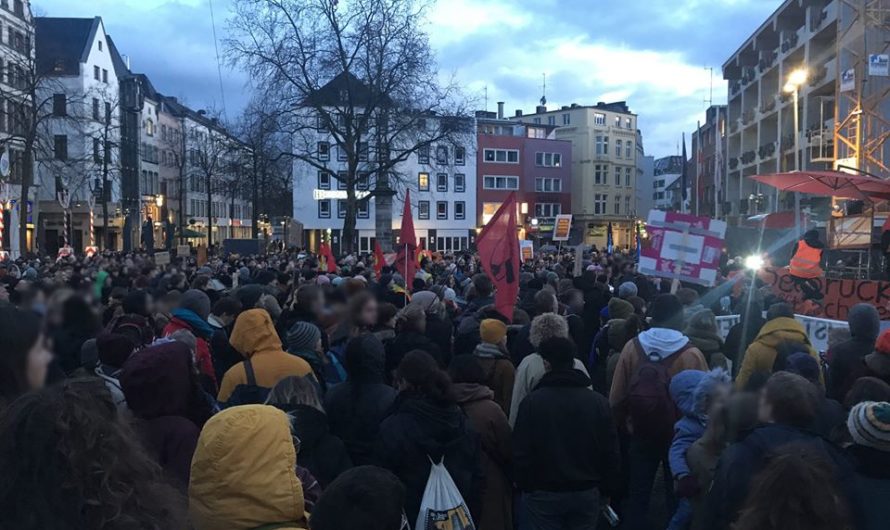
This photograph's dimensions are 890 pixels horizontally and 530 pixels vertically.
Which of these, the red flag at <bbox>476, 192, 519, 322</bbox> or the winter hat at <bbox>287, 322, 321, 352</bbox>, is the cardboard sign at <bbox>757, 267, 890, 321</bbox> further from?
the winter hat at <bbox>287, 322, 321, 352</bbox>

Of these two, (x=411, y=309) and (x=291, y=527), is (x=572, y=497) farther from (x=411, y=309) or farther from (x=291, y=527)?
(x=411, y=309)

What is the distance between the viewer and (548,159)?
71250 mm

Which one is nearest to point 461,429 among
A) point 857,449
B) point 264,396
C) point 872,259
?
point 264,396

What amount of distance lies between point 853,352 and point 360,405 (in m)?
3.83

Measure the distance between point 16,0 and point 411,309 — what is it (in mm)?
41823

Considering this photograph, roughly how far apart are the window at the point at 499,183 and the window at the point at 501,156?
4.93 feet

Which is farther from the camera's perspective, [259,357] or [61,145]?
[61,145]

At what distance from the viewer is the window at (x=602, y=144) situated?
76.2m

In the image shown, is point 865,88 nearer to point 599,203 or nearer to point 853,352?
point 853,352

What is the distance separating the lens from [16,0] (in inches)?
1564

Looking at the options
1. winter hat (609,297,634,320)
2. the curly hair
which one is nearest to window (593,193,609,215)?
winter hat (609,297,634,320)

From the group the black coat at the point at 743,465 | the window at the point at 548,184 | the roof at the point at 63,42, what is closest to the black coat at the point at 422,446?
the black coat at the point at 743,465

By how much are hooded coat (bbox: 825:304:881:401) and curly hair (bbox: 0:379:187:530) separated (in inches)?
205

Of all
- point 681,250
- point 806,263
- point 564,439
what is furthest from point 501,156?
point 564,439
